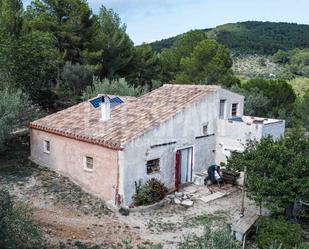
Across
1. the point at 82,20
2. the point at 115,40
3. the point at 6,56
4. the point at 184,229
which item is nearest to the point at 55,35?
the point at 82,20

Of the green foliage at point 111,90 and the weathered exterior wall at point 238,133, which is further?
the green foliage at point 111,90

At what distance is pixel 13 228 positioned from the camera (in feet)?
31.8

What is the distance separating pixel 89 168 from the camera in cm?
1755

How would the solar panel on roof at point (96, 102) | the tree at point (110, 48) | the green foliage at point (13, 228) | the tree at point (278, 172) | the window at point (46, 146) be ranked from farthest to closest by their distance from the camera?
the tree at point (110, 48), the window at point (46, 146), the solar panel on roof at point (96, 102), the tree at point (278, 172), the green foliage at point (13, 228)

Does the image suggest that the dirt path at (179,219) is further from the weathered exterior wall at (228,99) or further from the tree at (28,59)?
the tree at (28,59)

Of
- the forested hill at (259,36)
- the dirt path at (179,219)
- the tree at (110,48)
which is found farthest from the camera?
the forested hill at (259,36)

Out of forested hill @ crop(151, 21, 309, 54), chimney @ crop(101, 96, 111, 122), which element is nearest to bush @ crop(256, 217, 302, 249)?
chimney @ crop(101, 96, 111, 122)

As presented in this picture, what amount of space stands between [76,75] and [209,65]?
40.4 ft

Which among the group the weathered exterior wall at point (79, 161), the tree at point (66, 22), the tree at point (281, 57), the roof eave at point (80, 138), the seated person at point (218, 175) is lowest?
the seated person at point (218, 175)

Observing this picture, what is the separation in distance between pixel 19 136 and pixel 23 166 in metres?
5.20

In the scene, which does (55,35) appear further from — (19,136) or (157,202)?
(157,202)

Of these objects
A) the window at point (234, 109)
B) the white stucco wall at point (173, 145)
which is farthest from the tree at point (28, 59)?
the window at point (234, 109)

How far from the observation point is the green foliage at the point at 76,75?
32406 mm

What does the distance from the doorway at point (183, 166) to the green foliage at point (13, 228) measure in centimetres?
858
